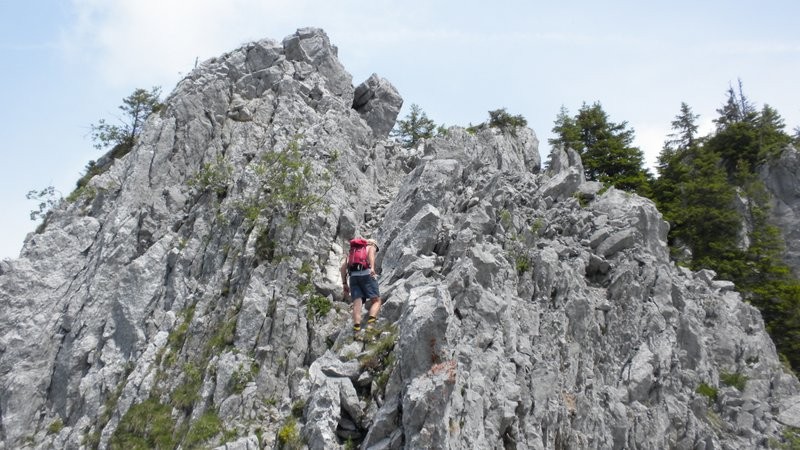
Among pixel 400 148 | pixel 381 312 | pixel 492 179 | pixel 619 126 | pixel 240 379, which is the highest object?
pixel 619 126

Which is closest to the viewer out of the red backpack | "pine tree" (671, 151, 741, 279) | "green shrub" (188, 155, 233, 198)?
the red backpack

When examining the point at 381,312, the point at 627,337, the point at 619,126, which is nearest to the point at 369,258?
the point at 381,312

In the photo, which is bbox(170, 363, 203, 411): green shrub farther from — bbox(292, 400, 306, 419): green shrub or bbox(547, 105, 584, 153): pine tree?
bbox(547, 105, 584, 153): pine tree

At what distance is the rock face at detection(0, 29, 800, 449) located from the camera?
12812 mm

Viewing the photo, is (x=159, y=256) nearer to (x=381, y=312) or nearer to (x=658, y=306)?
(x=381, y=312)

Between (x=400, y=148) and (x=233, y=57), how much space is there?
359 inches

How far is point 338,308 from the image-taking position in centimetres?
1616

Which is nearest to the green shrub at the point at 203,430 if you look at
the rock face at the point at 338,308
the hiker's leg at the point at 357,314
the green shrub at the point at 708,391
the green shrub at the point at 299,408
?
the rock face at the point at 338,308

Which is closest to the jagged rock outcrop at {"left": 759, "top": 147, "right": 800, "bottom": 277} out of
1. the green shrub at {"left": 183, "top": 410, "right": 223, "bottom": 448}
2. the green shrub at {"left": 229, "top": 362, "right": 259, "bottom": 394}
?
the green shrub at {"left": 229, "top": 362, "right": 259, "bottom": 394}

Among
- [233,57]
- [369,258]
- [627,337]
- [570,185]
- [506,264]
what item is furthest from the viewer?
[233,57]

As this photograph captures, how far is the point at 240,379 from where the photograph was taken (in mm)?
14180

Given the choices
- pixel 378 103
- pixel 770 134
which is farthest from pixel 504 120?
pixel 770 134

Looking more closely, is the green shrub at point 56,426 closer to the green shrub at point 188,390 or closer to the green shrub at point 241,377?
the green shrub at point 188,390

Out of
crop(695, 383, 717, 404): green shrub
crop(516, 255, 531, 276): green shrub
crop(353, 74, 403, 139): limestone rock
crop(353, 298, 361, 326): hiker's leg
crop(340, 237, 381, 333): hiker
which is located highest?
crop(353, 74, 403, 139): limestone rock
